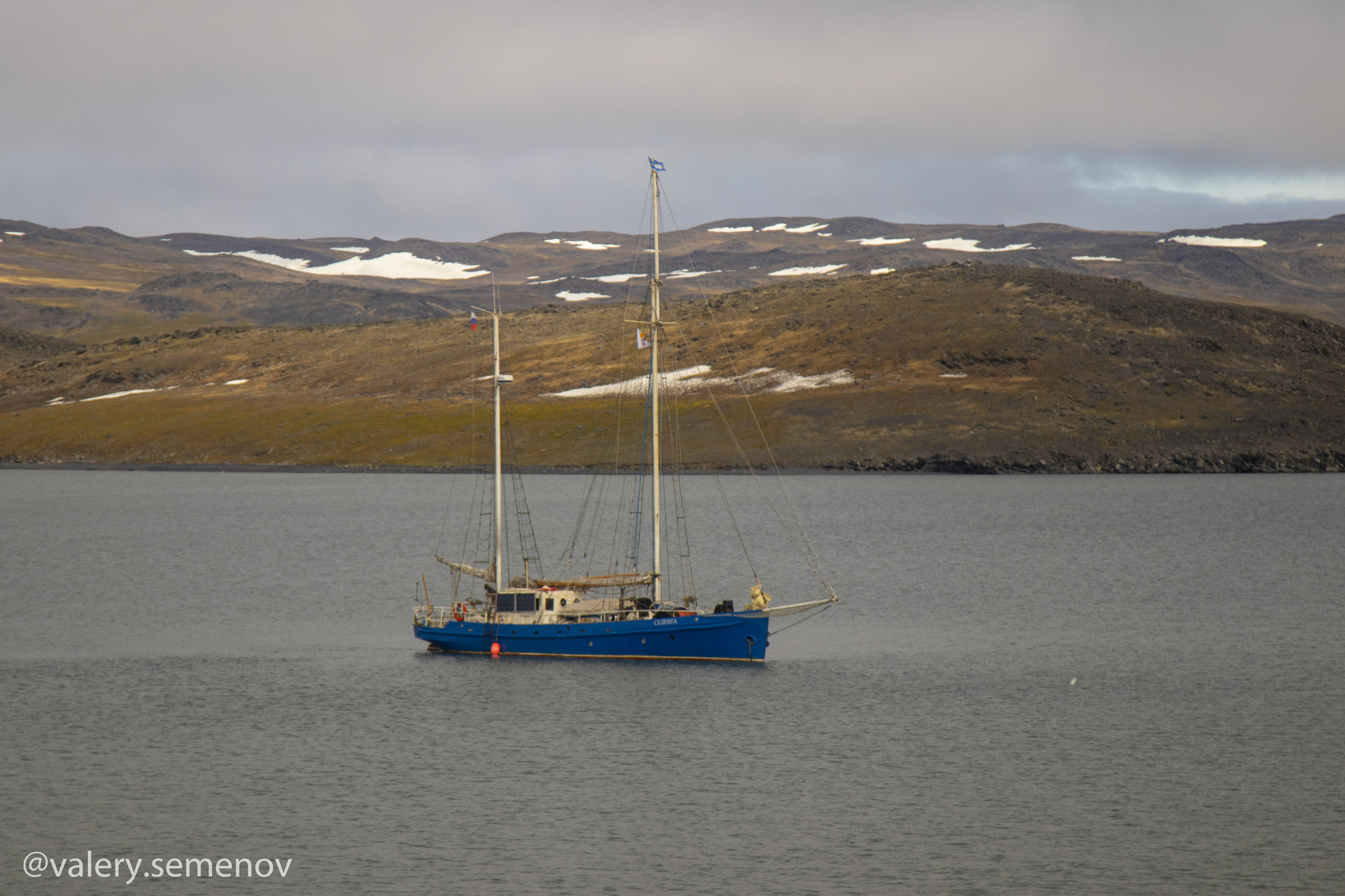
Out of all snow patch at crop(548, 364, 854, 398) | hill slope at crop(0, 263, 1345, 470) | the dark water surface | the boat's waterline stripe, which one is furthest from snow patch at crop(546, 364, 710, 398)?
the boat's waterline stripe

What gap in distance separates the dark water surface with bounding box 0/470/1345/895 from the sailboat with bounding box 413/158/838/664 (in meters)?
0.88

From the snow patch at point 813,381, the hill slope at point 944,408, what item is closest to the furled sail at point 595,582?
the hill slope at point 944,408

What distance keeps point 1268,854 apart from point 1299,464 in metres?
133

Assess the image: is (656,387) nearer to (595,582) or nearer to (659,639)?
(595,582)

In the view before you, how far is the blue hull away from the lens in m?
47.6

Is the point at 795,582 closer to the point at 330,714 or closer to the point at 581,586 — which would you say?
the point at 581,586

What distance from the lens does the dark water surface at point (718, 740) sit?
95.4ft

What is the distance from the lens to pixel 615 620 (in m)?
48.9

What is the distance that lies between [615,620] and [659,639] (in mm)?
2160

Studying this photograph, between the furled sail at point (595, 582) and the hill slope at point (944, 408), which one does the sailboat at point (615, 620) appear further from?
the hill slope at point (944, 408)

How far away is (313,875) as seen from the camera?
92.5ft

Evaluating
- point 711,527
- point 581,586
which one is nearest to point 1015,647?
point 581,586

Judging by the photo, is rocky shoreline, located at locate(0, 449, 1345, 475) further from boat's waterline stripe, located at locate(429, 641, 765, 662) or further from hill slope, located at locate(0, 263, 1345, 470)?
boat's waterline stripe, located at locate(429, 641, 765, 662)

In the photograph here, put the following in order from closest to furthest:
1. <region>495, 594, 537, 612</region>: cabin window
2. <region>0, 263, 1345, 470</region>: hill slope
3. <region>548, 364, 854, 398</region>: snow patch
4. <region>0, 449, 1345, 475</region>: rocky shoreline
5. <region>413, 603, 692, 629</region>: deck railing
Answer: <region>413, 603, 692, 629</region>: deck railing, <region>495, 594, 537, 612</region>: cabin window, <region>0, 449, 1345, 475</region>: rocky shoreline, <region>0, 263, 1345, 470</region>: hill slope, <region>548, 364, 854, 398</region>: snow patch
